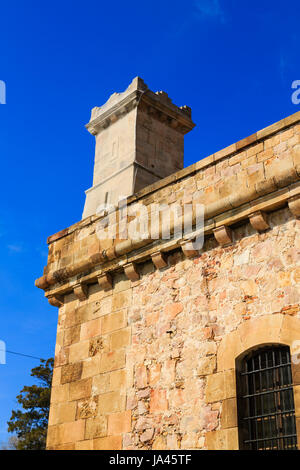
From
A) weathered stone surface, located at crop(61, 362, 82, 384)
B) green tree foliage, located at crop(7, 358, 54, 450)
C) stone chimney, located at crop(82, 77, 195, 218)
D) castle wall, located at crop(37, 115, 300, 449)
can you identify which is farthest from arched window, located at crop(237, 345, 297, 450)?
green tree foliage, located at crop(7, 358, 54, 450)

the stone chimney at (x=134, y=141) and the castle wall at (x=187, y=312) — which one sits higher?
the stone chimney at (x=134, y=141)

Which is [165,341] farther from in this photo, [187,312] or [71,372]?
[71,372]

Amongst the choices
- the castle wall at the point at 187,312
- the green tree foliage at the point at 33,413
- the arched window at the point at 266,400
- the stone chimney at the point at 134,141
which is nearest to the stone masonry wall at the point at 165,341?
the castle wall at the point at 187,312

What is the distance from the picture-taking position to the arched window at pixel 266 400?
20.7ft

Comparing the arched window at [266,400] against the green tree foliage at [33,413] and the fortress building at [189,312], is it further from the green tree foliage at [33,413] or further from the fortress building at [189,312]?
the green tree foliage at [33,413]

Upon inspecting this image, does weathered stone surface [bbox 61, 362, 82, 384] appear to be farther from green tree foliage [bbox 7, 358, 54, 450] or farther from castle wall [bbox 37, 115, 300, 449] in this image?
green tree foliage [bbox 7, 358, 54, 450]

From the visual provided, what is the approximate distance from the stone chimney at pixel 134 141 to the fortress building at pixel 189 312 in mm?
280

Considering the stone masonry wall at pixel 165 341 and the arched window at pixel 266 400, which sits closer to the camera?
the arched window at pixel 266 400

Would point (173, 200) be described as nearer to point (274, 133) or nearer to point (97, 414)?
point (274, 133)

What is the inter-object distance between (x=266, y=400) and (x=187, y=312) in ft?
4.99

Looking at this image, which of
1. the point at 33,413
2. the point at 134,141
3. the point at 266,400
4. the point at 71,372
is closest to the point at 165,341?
the point at 266,400

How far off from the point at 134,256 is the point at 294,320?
111 inches

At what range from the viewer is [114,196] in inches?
401

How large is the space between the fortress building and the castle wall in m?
0.02
